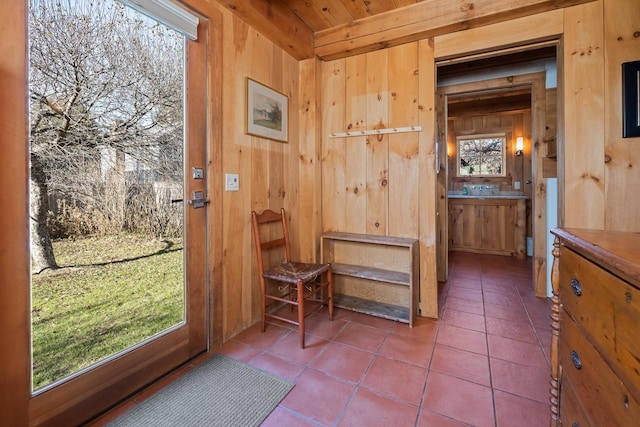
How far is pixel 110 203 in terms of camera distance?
55.5 inches

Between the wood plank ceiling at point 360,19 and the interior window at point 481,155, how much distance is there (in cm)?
356

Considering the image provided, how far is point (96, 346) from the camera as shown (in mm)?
1363

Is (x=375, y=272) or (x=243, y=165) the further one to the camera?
(x=375, y=272)

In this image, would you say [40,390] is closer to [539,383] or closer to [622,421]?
[622,421]

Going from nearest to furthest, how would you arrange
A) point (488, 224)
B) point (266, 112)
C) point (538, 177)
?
point (266, 112) → point (538, 177) → point (488, 224)

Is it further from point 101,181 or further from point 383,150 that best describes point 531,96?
point 101,181

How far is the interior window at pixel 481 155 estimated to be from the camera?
16.8ft

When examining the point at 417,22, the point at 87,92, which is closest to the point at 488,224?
the point at 417,22

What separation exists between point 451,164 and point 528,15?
3.73 meters

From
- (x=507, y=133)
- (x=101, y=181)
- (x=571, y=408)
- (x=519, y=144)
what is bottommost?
(x=571, y=408)

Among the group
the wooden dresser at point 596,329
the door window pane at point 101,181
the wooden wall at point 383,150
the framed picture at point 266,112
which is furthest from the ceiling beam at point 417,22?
the wooden dresser at point 596,329

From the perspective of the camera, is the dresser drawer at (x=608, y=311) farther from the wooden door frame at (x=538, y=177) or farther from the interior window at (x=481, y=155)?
the interior window at (x=481, y=155)

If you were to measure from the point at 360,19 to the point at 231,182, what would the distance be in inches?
68.8

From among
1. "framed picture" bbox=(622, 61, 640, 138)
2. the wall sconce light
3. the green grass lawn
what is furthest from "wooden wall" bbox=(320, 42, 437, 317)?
the wall sconce light
